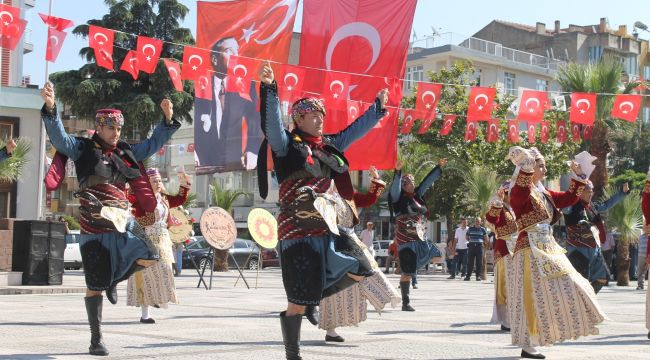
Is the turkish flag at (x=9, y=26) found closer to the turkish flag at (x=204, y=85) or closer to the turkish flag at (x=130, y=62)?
the turkish flag at (x=130, y=62)

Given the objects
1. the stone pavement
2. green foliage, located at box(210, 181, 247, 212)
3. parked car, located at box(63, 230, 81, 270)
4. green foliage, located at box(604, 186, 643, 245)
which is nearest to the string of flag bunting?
green foliage, located at box(604, 186, 643, 245)

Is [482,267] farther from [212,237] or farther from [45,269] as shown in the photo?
[45,269]

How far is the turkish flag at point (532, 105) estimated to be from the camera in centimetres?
2217

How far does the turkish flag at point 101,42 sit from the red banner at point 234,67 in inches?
103

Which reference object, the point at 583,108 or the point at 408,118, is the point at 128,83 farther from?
the point at 583,108

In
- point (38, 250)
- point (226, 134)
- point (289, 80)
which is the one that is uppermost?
point (289, 80)

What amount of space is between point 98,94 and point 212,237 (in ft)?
75.1

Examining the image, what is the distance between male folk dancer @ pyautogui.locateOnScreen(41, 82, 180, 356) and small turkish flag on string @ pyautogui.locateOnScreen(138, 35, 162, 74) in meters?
10.6

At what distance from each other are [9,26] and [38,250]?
188 inches

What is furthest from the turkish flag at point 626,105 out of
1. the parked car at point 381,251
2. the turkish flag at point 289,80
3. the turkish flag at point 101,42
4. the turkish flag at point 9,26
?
the parked car at point 381,251

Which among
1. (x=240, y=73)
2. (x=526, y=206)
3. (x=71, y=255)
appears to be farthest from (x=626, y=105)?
(x=71, y=255)

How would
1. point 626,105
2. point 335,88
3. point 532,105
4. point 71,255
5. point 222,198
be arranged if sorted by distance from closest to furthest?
point 626,105, point 335,88, point 532,105, point 71,255, point 222,198

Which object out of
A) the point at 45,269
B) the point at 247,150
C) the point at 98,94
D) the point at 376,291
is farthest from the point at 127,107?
the point at 376,291

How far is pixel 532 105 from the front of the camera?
2227 centimetres
